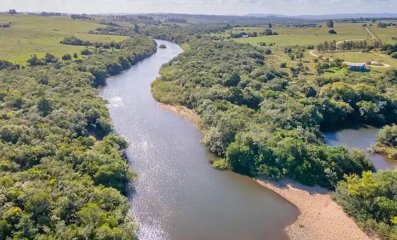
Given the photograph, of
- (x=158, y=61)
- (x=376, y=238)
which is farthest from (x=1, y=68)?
(x=376, y=238)

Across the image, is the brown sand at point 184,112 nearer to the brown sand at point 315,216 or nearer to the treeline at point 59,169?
the treeline at point 59,169

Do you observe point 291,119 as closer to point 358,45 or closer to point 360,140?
point 360,140

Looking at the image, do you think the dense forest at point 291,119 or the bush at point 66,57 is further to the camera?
the bush at point 66,57

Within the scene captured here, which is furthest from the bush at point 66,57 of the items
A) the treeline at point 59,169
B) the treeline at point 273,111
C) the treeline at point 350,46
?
the treeline at point 350,46

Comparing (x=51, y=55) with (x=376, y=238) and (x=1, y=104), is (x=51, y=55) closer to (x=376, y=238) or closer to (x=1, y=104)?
(x=1, y=104)

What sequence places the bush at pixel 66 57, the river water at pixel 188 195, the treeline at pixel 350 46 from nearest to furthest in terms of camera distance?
the river water at pixel 188 195
the bush at pixel 66 57
the treeline at pixel 350 46

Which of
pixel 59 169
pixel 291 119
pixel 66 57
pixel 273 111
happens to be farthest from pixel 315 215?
pixel 66 57

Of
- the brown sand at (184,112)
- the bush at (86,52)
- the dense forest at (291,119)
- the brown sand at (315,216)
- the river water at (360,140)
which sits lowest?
the river water at (360,140)
